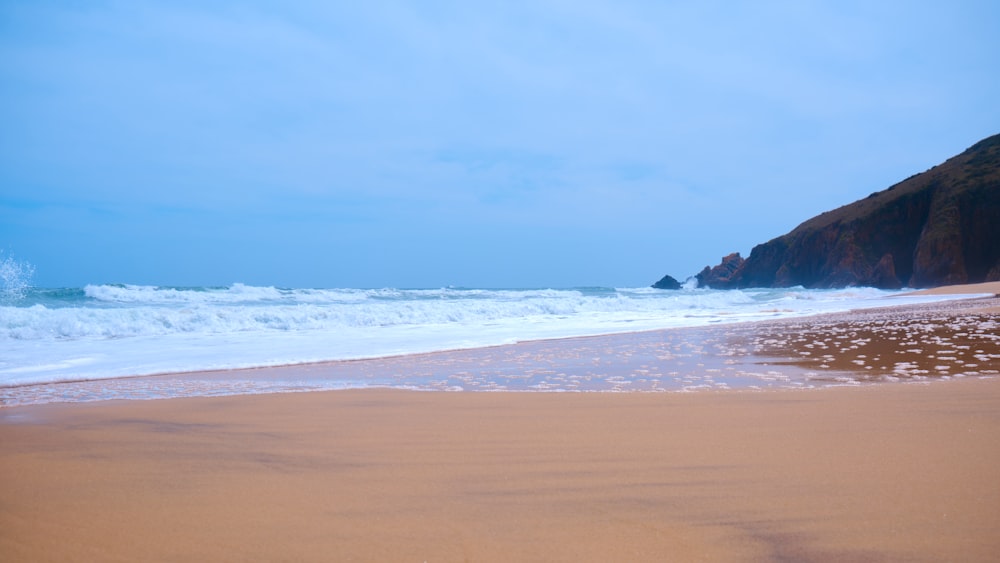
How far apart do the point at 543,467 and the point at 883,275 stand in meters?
53.9

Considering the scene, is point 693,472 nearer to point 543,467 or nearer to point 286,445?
point 543,467

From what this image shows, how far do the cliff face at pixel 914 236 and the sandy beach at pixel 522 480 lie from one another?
49.4 metres

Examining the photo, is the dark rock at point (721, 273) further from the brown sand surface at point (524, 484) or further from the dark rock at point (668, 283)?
the brown sand surface at point (524, 484)

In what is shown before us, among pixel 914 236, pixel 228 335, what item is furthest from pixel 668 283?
pixel 228 335

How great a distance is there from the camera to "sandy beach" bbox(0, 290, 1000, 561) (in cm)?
207

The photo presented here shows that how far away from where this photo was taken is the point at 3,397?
19.2ft

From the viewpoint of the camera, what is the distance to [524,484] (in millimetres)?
2713

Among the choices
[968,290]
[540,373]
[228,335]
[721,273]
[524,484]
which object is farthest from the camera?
[721,273]

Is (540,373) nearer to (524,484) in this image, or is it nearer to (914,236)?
(524,484)

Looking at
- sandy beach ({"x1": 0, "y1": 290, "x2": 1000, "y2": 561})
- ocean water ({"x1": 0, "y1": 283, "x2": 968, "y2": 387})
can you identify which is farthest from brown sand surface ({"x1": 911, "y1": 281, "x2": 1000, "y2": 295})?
sandy beach ({"x1": 0, "y1": 290, "x2": 1000, "y2": 561})

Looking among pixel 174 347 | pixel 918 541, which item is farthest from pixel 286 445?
pixel 174 347

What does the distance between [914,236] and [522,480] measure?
5765 centimetres

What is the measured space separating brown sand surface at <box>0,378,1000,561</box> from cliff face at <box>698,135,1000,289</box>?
49.7 m

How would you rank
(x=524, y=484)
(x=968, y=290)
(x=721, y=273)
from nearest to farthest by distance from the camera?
(x=524, y=484)
(x=968, y=290)
(x=721, y=273)
